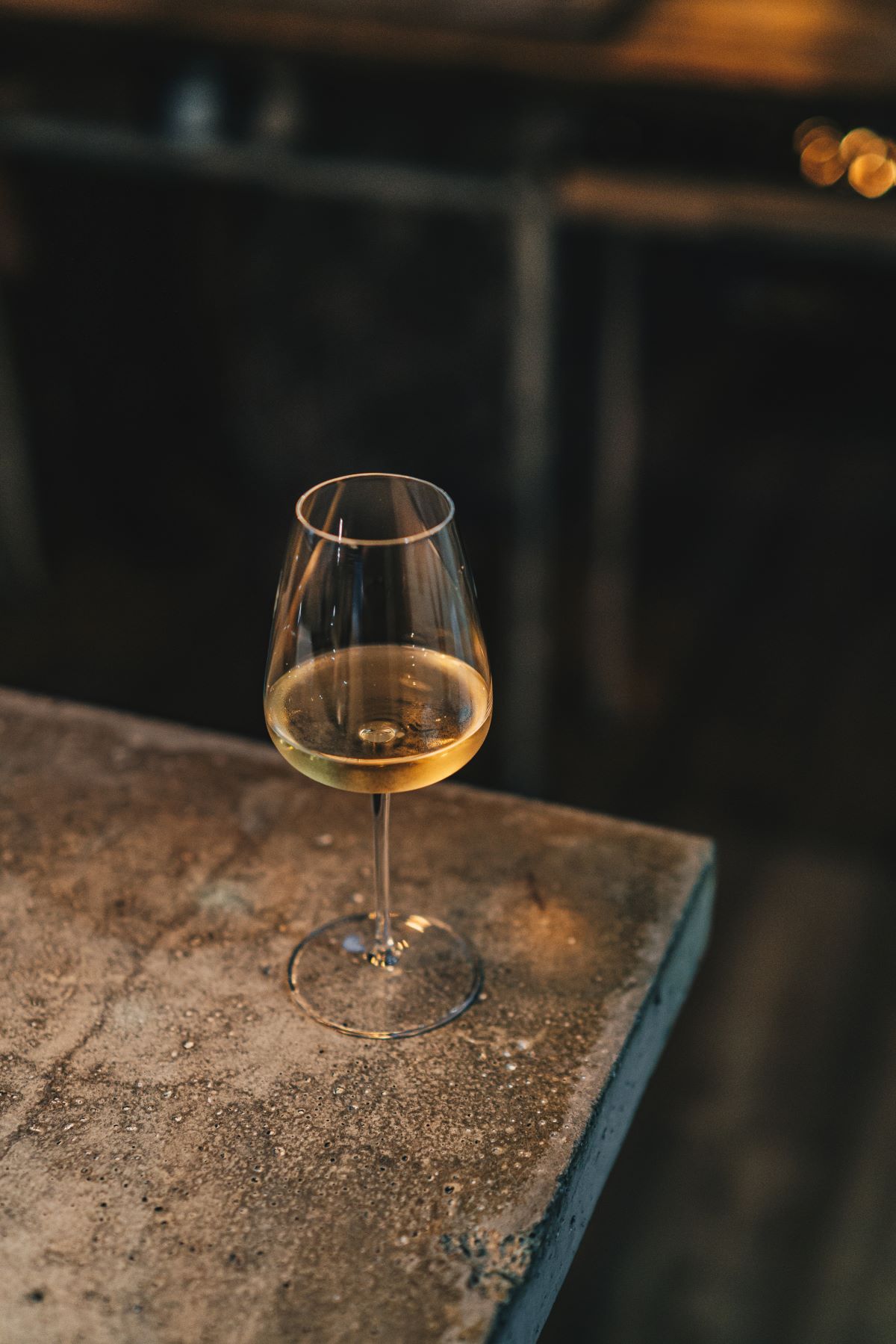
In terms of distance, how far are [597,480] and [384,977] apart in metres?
1.73

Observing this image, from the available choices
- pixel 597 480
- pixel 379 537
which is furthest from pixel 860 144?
pixel 379 537

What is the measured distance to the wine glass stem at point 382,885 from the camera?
73 centimetres

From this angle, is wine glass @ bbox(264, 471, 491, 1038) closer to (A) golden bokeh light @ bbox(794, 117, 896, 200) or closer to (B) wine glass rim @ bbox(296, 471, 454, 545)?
(B) wine glass rim @ bbox(296, 471, 454, 545)

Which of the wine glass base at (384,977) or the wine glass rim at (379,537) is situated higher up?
the wine glass rim at (379,537)

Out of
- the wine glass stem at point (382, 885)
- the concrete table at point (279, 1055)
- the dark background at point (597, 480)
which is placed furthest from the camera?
the dark background at point (597, 480)

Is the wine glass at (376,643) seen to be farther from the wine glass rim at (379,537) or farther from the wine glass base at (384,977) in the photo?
the wine glass base at (384,977)

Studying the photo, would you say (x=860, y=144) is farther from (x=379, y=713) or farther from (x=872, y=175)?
(x=379, y=713)

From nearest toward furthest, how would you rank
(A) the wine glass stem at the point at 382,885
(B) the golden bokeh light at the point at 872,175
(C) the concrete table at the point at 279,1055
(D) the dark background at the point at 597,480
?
1. (C) the concrete table at the point at 279,1055
2. (A) the wine glass stem at the point at 382,885
3. (D) the dark background at the point at 597,480
4. (B) the golden bokeh light at the point at 872,175

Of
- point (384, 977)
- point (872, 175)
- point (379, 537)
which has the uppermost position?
point (379, 537)

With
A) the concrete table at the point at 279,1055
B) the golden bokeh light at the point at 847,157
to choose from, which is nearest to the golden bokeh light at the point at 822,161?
the golden bokeh light at the point at 847,157

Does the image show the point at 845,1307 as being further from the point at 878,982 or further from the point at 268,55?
the point at 268,55

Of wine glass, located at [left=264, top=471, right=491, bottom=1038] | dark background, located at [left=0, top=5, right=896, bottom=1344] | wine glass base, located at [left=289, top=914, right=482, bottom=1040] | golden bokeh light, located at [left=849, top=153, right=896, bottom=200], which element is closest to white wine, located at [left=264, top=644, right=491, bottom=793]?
wine glass, located at [left=264, top=471, right=491, bottom=1038]

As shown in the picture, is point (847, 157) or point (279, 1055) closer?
point (279, 1055)

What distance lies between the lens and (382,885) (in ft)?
2.44
